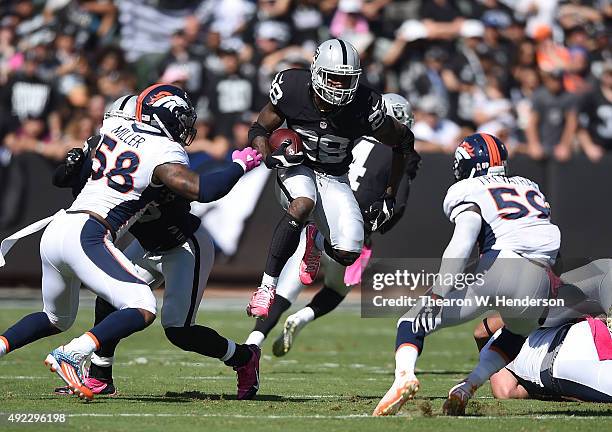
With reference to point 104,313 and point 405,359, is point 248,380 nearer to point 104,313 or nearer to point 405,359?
point 104,313

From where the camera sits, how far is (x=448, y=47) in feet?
50.0

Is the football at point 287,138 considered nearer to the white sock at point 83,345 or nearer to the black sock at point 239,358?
the black sock at point 239,358

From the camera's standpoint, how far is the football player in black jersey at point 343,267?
8133mm

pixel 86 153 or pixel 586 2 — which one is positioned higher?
pixel 586 2

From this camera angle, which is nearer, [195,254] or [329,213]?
[195,254]

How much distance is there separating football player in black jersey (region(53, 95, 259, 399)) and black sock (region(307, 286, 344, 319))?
190cm

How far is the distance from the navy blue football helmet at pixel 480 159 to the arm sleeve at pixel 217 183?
121cm

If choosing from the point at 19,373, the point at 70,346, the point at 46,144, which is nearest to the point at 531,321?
the point at 70,346

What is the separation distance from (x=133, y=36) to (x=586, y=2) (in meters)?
6.52

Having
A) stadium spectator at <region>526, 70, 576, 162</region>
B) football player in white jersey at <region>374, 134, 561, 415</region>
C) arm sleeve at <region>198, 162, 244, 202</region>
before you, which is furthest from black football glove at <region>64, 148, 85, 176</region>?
stadium spectator at <region>526, 70, 576, 162</region>

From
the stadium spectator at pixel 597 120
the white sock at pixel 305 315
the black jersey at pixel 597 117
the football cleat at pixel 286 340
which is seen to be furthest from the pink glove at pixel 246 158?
the black jersey at pixel 597 117

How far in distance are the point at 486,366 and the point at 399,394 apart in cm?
61

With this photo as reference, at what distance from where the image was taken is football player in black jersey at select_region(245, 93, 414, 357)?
813cm

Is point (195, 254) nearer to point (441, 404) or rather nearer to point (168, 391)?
point (168, 391)
